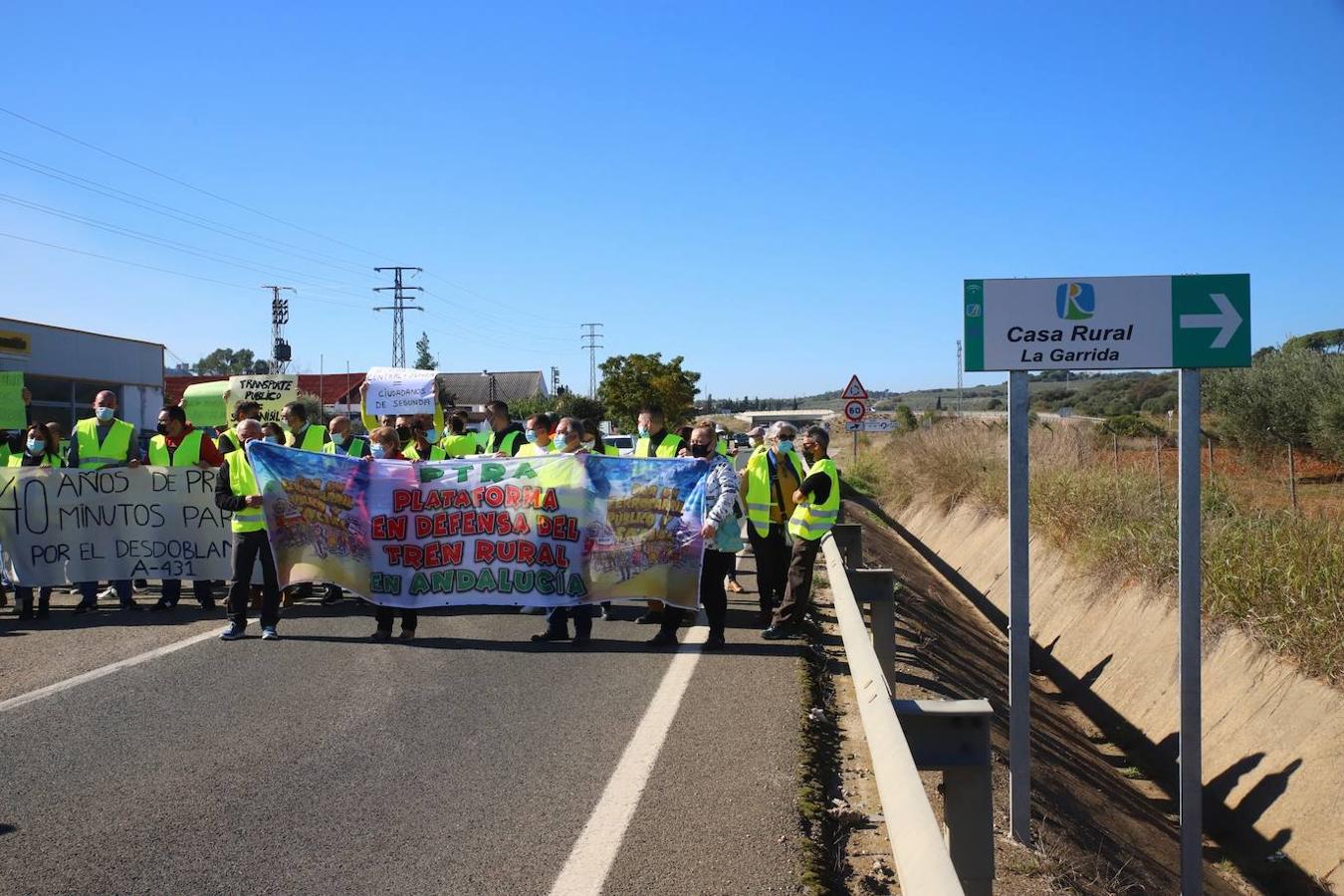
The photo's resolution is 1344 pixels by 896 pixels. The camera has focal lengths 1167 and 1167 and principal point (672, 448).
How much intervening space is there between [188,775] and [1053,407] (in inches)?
3729

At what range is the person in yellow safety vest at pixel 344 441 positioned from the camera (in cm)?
1275

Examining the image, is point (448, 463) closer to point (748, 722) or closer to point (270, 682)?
point (270, 682)

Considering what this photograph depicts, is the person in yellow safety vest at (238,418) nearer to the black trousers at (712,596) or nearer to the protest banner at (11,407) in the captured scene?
the protest banner at (11,407)

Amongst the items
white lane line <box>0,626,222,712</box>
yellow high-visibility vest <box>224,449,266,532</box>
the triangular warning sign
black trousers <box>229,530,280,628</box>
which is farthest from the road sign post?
the triangular warning sign

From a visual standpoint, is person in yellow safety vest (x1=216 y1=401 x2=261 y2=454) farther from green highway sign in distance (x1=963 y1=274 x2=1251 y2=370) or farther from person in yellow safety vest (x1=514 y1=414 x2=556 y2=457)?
green highway sign in distance (x1=963 y1=274 x2=1251 y2=370)

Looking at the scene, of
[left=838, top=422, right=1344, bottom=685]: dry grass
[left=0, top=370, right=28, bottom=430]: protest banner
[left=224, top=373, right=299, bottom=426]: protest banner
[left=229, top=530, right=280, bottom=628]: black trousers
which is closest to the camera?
[left=838, top=422, right=1344, bottom=685]: dry grass

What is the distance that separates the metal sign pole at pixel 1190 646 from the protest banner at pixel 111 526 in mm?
9167

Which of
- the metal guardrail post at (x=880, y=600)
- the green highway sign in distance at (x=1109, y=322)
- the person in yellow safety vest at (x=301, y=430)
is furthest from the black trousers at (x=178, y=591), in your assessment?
the green highway sign in distance at (x=1109, y=322)

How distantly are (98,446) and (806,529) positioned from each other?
7738 millimetres

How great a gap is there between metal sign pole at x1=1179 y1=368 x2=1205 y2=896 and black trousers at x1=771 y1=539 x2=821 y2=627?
435 centimetres

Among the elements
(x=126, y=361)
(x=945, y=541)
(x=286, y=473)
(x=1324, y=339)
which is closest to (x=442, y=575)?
(x=286, y=473)

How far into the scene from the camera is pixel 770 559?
35.1ft

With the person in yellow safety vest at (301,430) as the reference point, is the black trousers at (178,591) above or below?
below

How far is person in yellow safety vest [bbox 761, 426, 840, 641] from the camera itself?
9.62m
